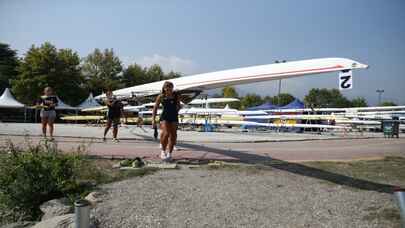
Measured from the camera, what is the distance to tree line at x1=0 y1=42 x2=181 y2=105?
38.1 meters

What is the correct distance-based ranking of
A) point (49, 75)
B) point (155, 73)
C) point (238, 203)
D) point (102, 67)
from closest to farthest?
1. point (238, 203)
2. point (49, 75)
3. point (102, 67)
4. point (155, 73)

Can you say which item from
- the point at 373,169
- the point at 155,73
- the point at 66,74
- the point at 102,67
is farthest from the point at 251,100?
the point at 373,169

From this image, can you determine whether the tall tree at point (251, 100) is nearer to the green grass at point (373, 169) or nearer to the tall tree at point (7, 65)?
the tall tree at point (7, 65)

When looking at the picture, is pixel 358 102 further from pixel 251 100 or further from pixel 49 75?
pixel 49 75

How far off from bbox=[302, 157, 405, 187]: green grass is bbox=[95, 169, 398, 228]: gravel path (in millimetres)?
1026

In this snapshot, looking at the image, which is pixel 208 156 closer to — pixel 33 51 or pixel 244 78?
pixel 244 78

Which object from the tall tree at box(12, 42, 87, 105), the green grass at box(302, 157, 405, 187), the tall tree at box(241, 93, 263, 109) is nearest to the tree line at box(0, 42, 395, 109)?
the tall tree at box(12, 42, 87, 105)

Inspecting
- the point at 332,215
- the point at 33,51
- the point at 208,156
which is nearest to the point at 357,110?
the point at 208,156

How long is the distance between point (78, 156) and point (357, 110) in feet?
76.2

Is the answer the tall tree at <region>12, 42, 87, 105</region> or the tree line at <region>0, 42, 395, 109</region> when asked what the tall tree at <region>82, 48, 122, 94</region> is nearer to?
the tree line at <region>0, 42, 395, 109</region>

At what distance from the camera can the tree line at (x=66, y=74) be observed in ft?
125

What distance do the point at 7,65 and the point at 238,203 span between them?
56493mm

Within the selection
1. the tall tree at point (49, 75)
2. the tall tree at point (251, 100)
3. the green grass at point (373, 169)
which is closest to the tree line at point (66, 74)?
the tall tree at point (49, 75)

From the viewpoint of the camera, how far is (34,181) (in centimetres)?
436
